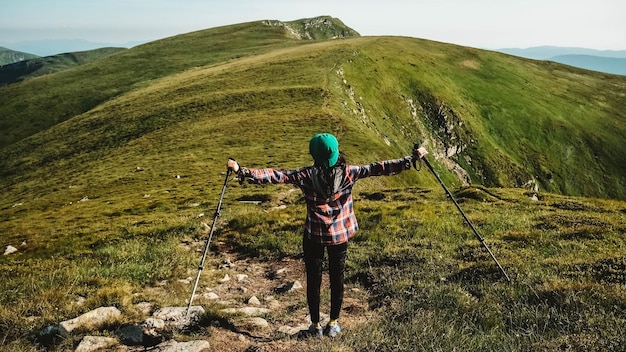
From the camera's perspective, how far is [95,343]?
24.4ft

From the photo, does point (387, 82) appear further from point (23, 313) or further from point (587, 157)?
point (23, 313)

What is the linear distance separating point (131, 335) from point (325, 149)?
498 centimetres

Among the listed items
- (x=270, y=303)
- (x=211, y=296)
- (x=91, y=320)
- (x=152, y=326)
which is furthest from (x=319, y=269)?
(x=91, y=320)

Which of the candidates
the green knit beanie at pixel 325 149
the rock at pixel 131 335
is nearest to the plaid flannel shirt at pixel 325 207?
the green knit beanie at pixel 325 149

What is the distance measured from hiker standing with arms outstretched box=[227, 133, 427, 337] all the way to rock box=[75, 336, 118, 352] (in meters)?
3.61

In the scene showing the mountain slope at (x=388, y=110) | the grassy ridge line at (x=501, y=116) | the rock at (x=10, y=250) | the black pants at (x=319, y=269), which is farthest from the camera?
the grassy ridge line at (x=501, y=116)

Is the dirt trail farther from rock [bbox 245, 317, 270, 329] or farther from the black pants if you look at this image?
the black pants

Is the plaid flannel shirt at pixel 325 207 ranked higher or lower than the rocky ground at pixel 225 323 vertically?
higher

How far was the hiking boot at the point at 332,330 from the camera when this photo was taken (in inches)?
297

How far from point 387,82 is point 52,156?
55296 millimetres

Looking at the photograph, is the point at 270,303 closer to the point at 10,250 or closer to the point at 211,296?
the point at 211,296

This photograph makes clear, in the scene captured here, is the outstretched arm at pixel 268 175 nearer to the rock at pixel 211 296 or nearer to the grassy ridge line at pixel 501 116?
the rock at pixel 211 296

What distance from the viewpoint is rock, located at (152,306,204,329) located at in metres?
8.12

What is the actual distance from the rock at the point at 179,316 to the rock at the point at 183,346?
0.71 m
